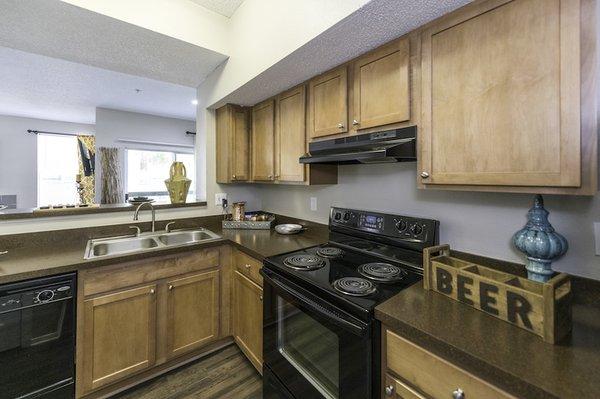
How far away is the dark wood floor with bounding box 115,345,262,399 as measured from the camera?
1.70 m

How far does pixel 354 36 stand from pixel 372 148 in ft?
1.82

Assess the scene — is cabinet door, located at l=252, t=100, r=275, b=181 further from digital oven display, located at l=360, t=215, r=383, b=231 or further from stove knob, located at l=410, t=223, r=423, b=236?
stove knob, located at l=410, t=223, r=423, b=236

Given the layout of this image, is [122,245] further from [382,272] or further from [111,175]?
[111,175]

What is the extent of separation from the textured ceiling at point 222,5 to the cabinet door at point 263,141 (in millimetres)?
698

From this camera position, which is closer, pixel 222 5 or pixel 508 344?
pixel 508 344

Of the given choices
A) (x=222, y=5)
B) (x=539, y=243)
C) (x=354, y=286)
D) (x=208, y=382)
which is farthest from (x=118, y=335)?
(x=222, y=5)

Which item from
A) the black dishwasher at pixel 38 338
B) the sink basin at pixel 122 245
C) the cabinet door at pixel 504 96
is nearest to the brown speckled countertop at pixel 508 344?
the cabinet door at pixel 504 96

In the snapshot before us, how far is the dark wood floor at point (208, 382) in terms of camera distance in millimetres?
1695

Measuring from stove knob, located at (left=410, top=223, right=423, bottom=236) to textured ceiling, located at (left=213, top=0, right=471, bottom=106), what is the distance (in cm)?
99

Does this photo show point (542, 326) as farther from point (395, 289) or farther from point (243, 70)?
point (243, 70)

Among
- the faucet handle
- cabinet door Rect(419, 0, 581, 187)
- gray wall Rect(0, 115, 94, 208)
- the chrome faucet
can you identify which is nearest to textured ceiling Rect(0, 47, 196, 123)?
gray wall Rect(0, 115, 94, 208)

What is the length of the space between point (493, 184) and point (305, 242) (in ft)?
4.06

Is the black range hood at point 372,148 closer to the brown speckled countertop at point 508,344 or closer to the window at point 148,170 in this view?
the brown speckled countertop at point 508,344

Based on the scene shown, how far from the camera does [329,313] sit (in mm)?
1120
